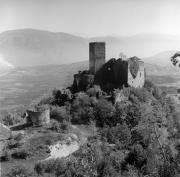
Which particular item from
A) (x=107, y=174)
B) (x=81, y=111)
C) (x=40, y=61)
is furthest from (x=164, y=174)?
(x=40, y=61)

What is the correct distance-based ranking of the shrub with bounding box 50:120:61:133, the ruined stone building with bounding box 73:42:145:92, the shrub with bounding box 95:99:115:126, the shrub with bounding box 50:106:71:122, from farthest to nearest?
the ruined stone building with bounding box 73:42:145:92 → the shrub with bounding box 95:99:115:126 → the shrub with bounding box 50:106:71:122 → the shrub with bounding box 50:120:61:133

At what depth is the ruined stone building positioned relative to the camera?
109 ft

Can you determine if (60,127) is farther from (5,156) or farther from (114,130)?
(5,156)

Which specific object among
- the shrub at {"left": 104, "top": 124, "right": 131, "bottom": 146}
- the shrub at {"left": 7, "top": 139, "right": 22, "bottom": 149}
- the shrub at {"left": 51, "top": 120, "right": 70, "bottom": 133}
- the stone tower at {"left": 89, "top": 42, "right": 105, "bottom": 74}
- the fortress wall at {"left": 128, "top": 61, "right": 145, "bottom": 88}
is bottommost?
the shrub at {"left": 104, "top": 124, "right": 131, "bottom": 146}

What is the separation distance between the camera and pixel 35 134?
934 inches

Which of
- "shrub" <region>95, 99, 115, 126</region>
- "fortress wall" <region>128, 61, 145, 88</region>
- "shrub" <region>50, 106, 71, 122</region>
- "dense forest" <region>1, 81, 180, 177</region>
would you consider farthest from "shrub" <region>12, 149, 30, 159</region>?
"fortress wall" <region>128, 61, 145, 88</region>

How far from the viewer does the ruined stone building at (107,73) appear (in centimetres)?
3316

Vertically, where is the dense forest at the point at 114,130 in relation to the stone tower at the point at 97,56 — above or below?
below

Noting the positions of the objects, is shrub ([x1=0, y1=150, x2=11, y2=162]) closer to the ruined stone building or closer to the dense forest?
→ the dense forest

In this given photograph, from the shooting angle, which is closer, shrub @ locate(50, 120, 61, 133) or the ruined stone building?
shrub @ locate(50, 120, 61, 133)

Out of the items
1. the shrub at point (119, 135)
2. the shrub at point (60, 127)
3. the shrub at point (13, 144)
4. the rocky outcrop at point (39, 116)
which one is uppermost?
the rocky outcrop at point (39, 116)

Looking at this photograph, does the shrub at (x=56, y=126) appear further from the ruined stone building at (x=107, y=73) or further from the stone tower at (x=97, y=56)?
the stone tower at (x=97, y=56)

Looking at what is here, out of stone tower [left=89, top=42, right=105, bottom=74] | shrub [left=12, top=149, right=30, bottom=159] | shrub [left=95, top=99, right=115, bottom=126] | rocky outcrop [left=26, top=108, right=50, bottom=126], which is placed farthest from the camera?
stone tower [left=89, top=42, right=105, bottom=74]

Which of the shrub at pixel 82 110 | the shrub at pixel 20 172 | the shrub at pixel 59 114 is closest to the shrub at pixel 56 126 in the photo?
the shrub at pixel 59 114
